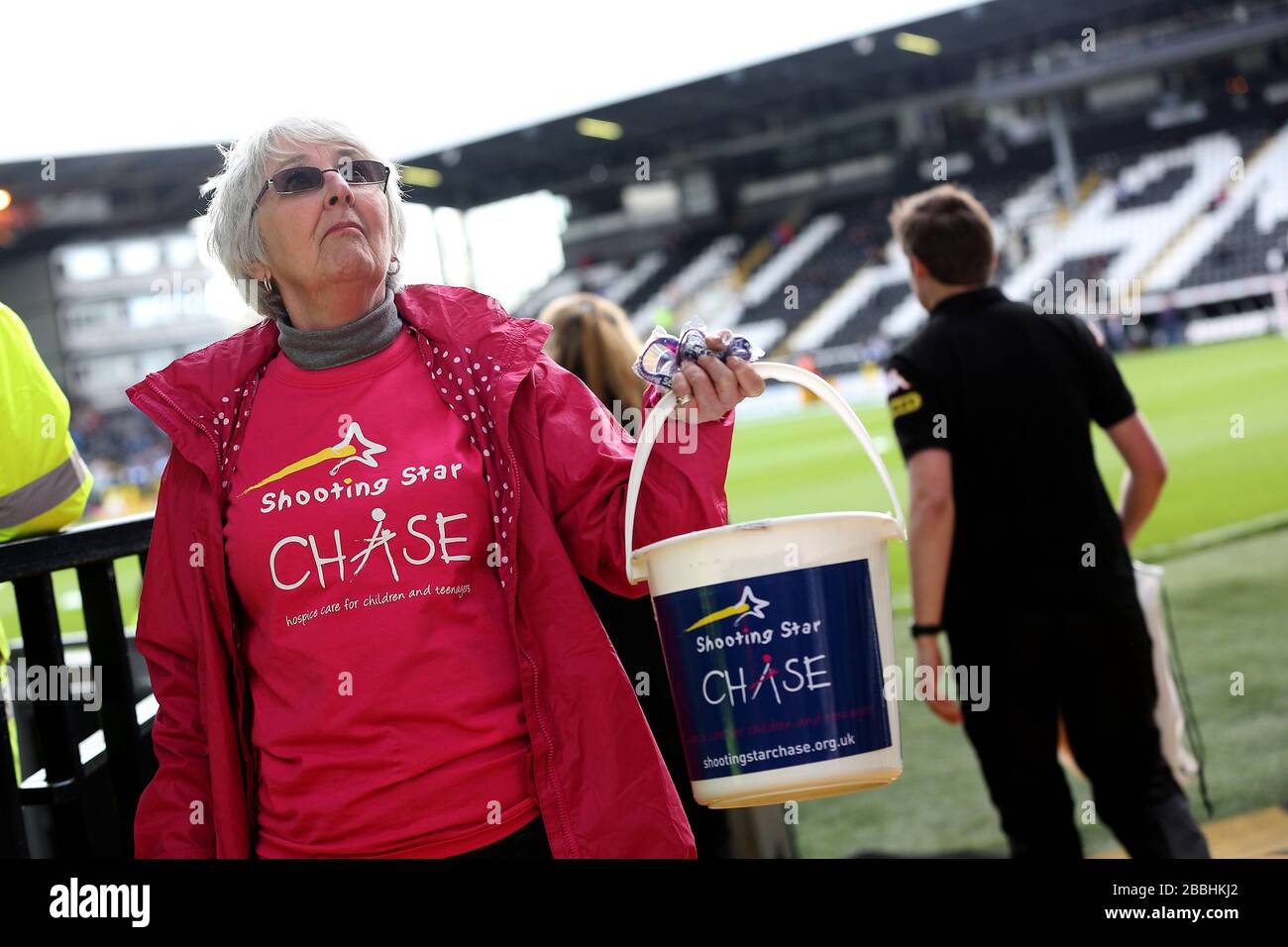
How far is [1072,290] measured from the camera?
34906 mm

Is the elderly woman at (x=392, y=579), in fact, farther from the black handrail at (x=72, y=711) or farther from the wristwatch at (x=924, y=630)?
the wristwatch at (x=924, y=630)

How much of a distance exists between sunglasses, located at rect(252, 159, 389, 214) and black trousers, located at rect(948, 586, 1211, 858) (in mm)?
1914

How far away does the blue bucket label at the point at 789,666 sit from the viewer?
168 centimetres

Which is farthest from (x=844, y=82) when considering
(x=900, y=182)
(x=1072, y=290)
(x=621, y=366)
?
(x=621, y=366)

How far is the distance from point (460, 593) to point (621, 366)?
1784mm

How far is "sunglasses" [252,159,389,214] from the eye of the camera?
6.47 feet

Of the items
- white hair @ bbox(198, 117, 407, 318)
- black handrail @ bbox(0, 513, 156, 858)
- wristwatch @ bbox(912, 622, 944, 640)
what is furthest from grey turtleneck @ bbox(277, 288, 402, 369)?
wristwatch @ bbox(912, 622, 944, 640)

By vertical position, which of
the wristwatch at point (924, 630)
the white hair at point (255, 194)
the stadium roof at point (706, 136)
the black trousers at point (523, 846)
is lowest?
the wristwatch at point (924, 630)

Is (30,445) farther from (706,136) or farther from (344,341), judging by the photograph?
(706,136)

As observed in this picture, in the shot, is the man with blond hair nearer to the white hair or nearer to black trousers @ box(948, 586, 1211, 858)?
black trousers @ box(948, 586, 1211, 858)

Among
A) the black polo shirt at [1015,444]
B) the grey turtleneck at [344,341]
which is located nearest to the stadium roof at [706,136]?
the black polo shirt at [1015,444]

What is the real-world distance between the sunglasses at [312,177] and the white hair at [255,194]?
0.02 meters
